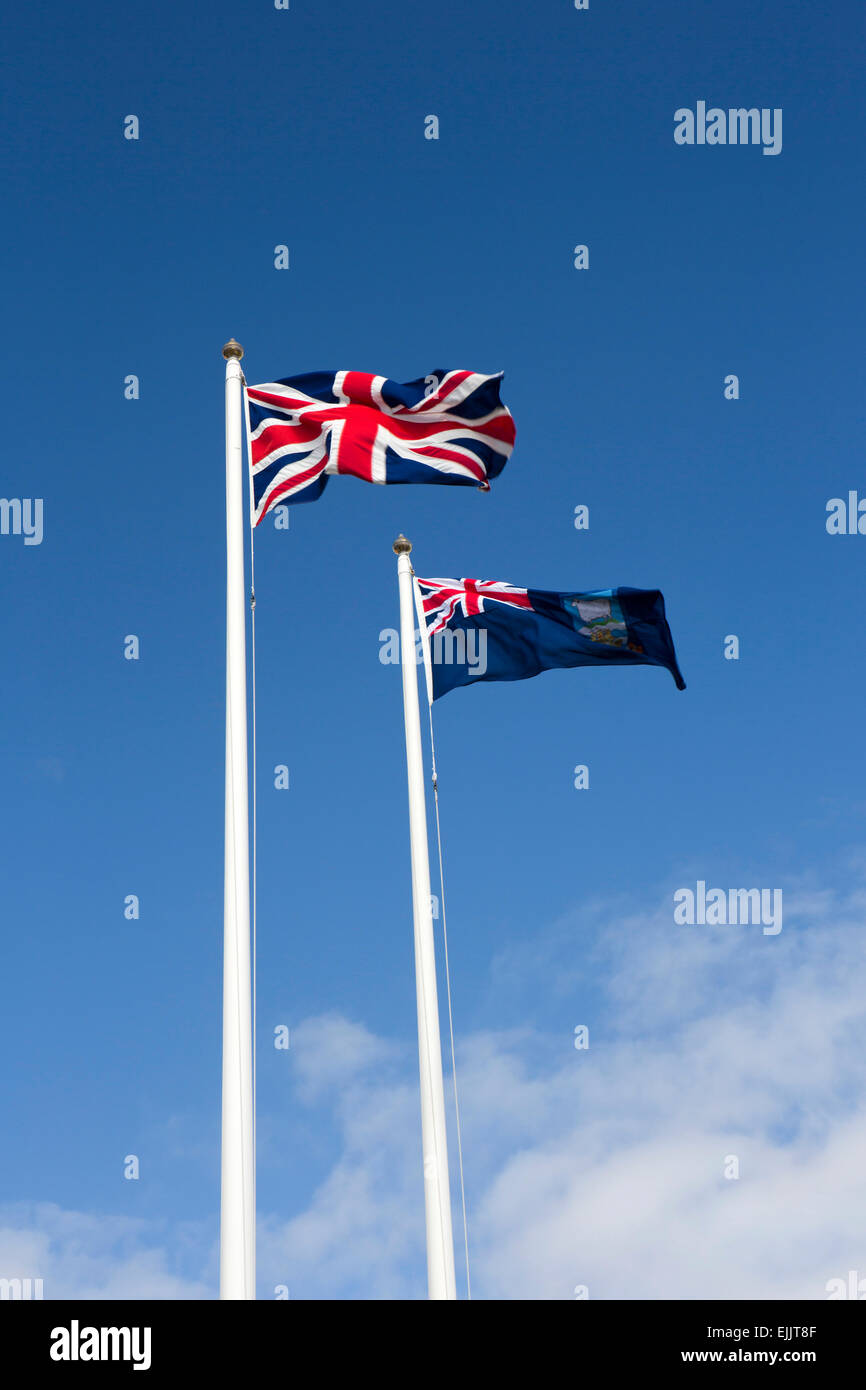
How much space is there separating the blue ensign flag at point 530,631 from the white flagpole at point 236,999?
7614mm

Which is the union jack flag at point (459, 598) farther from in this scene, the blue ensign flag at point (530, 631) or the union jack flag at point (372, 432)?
the union jack flag at point (372, 432)

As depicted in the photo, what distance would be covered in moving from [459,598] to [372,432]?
5.04m

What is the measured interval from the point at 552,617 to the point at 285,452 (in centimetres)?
690

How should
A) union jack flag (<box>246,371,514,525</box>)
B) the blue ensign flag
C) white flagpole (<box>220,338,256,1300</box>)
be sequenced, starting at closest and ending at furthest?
white flagpole (<box>220,338,256,1300</box>) < union jack flag (<box>246,371,514,525</box>) < the blue ensign flag

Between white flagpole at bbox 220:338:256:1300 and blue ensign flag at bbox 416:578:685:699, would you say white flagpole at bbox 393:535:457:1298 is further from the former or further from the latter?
white flagpole at bbox 220:338:256:1300

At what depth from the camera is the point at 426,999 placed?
21.0m

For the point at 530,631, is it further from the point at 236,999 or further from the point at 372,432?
the point at 236,999

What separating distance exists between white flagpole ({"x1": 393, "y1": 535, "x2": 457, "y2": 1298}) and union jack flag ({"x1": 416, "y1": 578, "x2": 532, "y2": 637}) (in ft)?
1.44

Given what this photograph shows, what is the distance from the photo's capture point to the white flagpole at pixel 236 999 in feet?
45.6

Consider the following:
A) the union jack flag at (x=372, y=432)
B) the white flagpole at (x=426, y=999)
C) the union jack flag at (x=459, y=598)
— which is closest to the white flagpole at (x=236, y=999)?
the union jack flag at (x=372, y=432)

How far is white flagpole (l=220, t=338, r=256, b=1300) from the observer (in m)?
13.9

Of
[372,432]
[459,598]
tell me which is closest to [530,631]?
[459,598]

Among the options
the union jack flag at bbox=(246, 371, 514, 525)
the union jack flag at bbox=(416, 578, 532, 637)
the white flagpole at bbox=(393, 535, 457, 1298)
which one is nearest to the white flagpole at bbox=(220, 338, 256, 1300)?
the union jack flag at bbox=(246, 371, 514, 525)
